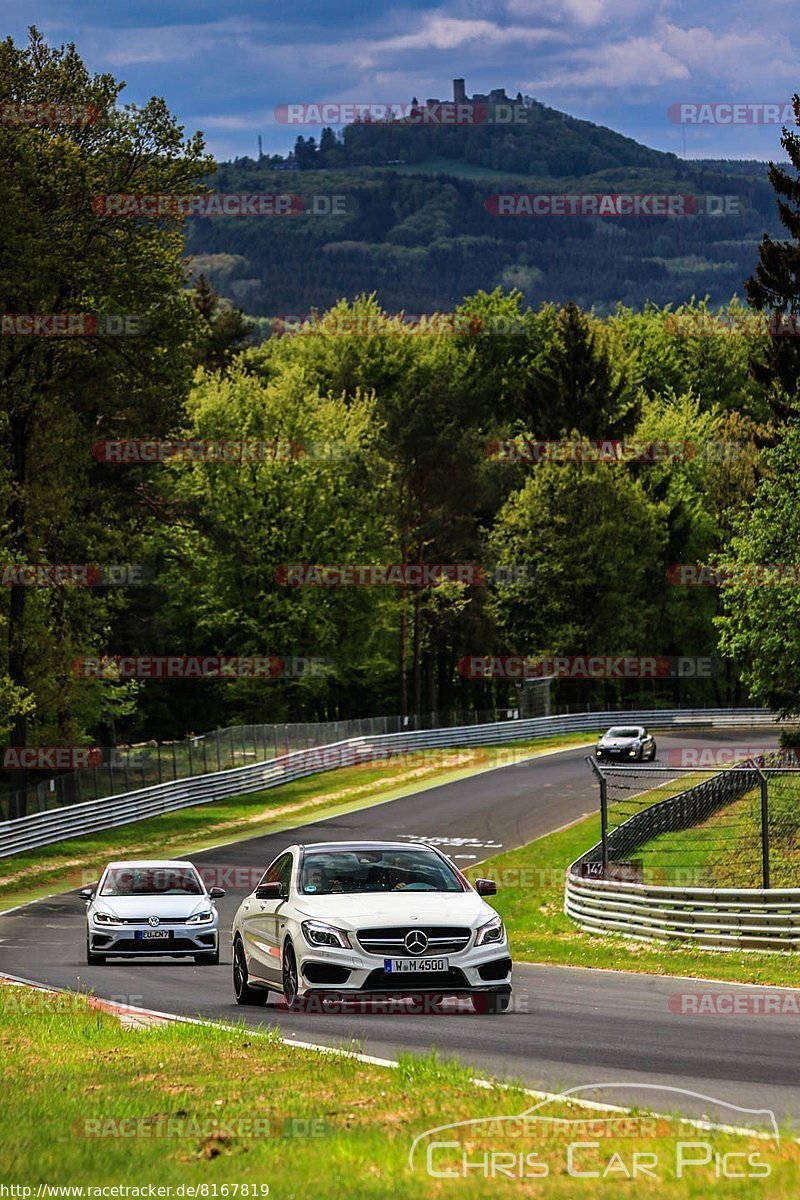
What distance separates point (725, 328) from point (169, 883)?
298ft

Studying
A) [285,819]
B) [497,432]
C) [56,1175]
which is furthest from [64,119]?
[497,432]

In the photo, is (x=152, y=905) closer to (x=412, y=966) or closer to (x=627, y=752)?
(x=412, y=966)

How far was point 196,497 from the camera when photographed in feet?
258

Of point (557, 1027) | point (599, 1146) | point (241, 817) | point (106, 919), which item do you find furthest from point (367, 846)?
point (241, 817)

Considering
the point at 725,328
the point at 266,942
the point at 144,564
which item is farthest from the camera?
the point at 725,328

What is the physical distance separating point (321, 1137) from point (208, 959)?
14908 mm

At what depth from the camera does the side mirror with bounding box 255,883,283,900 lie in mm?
15773

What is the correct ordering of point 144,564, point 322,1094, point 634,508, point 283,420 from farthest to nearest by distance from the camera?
1. point 634,508
2. point 283,420
3. point 144,564
4. point 322,1094

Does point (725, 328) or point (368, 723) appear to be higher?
point (725, 328)

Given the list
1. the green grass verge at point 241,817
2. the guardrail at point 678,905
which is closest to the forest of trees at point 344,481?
the green grass verge at point 241,817

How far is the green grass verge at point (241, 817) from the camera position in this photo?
136 ft

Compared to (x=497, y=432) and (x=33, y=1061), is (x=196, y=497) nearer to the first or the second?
(x=497, y=432)

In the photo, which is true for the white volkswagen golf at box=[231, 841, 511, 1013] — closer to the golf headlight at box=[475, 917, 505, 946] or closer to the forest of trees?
the golf headlight at box=[475, 917, 505, 946]

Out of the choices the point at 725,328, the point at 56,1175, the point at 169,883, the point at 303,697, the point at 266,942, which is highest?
the point at 725,328
